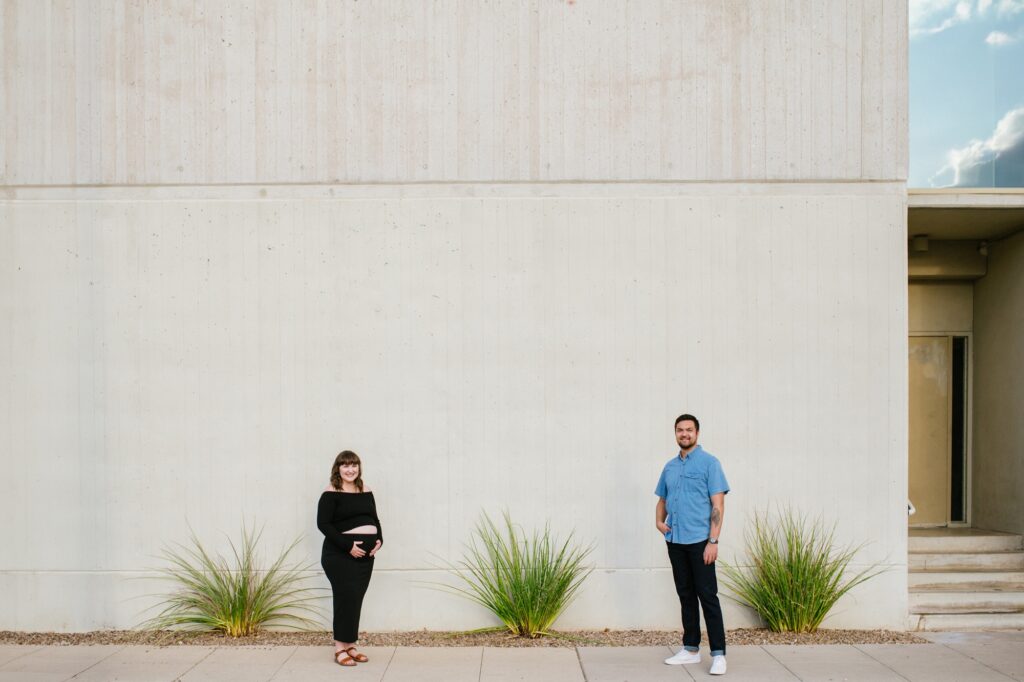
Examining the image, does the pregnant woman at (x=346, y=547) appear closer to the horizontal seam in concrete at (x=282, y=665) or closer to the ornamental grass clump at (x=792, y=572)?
the horizontal seam in concrete at (x=282, y=665)

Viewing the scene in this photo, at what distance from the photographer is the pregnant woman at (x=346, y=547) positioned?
22.0ft

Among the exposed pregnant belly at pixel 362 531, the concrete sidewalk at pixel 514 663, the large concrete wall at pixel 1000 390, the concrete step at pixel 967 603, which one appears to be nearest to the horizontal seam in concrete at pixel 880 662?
the concrete sidewalk at pixel 514 663

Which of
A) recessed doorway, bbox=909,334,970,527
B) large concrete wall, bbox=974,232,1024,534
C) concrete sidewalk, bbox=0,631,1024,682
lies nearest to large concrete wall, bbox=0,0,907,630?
concrete sidewalk, bbox=0,631,1024,682

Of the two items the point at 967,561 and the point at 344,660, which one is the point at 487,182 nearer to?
the point at 344,660

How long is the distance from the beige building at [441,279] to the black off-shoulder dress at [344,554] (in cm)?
99

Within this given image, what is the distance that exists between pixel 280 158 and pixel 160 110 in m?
1.16

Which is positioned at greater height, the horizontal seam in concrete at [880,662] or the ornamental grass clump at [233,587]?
the ornamental grass clump at [233,587]

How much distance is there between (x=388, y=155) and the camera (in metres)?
7.93

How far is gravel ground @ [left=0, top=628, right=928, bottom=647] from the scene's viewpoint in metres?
7.34

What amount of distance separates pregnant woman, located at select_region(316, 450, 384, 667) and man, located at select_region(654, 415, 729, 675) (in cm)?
227

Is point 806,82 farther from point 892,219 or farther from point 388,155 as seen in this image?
point 388,155

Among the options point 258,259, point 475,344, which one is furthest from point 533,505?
point 258,259

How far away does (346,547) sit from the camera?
22.0ft

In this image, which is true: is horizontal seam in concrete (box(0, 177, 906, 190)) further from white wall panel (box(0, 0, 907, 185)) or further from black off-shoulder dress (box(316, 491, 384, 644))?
black off-shoulder dress (box(316, 491, 384, 644))
